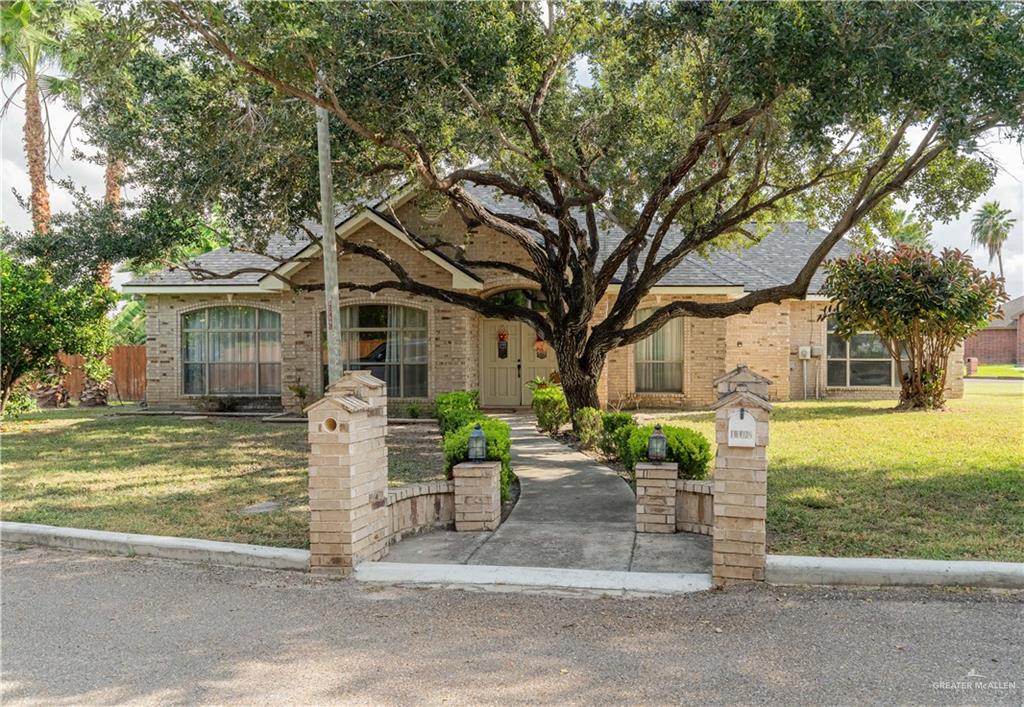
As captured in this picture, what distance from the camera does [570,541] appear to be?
23.2 ft

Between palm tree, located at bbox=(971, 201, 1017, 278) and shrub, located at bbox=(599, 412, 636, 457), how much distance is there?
73.6m

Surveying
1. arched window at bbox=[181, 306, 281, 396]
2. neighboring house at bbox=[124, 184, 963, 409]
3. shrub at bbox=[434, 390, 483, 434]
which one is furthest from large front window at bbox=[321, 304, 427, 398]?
shrub at bbox=[434, 390, 483, 434]

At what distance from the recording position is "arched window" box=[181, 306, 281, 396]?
1969 cm

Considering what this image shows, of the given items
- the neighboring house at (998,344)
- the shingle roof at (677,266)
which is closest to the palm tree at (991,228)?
the neighboring house at (998,344)

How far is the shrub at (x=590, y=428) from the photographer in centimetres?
1220

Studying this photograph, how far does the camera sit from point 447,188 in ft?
38.4

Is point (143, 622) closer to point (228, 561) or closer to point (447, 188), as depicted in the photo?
point (228, 561)

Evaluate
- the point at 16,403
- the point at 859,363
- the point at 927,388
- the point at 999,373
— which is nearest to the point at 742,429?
the point at 927,388

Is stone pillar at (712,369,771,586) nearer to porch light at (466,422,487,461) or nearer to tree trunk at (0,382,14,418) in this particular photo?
porch light at (466,422,487,461)

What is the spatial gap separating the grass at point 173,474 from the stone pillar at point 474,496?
60.0 inches

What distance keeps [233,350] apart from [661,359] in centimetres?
1126

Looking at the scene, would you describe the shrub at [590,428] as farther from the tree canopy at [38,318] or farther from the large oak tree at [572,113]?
the tree canopy at [38,318]

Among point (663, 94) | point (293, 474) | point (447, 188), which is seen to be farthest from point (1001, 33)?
point (293, 474)

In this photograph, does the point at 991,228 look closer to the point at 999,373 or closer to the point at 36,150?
the point at 999,373
